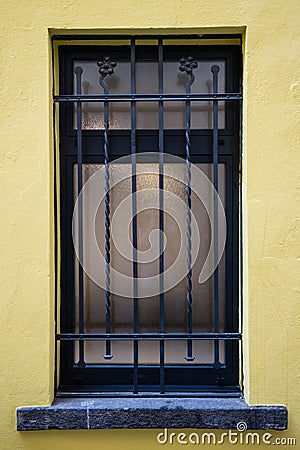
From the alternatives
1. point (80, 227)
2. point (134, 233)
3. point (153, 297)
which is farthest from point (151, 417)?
point (80, 227)

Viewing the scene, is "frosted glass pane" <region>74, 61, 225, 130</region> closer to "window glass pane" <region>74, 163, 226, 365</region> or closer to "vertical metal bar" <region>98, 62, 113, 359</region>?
"vertical metal bar" <region>98, 62, 113, 359</region>

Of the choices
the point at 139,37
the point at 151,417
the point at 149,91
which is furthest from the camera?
the point at 149,91

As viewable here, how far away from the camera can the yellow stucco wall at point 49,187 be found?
9.89 feet

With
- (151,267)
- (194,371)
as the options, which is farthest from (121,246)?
(194,371)

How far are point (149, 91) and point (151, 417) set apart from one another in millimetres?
1919

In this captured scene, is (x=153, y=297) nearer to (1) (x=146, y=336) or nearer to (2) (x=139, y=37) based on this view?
(1) (x=146, y=336)

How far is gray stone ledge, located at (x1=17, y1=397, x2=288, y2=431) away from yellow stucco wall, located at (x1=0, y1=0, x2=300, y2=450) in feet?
0.21

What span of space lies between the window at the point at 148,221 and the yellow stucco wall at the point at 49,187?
0.70ft

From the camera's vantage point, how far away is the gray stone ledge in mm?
3008

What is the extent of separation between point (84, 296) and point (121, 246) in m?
0.39

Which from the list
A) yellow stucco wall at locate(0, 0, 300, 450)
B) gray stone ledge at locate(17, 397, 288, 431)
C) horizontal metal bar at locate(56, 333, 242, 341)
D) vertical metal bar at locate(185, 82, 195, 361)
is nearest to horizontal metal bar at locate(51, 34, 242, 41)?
yellow stucco wall at locate(0, 0, 300, 450)

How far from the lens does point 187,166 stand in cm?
318

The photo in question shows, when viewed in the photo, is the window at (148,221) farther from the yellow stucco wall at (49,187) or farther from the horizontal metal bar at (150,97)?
the yellow stucco wall at (49,187)

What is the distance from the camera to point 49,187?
3.06m
